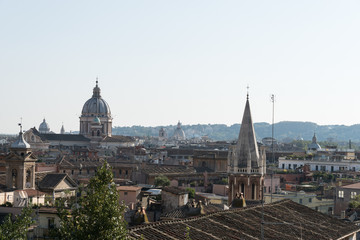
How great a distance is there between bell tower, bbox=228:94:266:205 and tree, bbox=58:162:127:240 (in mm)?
28497

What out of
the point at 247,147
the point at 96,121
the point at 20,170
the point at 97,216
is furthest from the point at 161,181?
the point at 96,121

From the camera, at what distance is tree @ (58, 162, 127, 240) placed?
1396 centimetres

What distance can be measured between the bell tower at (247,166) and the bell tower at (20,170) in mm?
12959

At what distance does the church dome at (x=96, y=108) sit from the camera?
159250 millimetres

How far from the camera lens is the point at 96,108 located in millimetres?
159250

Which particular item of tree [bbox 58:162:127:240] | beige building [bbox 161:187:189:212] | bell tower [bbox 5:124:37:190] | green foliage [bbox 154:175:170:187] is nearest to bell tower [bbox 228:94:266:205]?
beige building [bbox 161:187:189:212]

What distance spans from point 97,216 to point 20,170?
110 ft

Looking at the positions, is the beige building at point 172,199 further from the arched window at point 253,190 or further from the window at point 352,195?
the window at point 352,195

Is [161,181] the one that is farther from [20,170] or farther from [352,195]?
[20,170]

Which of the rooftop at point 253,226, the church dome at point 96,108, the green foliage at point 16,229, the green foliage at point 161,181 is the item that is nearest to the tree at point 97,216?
the green foliage at point 16,229

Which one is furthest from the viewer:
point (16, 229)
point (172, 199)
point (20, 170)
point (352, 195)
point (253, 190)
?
point (352, 195)

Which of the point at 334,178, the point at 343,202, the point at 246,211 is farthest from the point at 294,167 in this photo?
the point at 246,211

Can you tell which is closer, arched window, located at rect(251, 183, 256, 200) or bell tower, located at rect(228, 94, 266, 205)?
arched window, located at rect(251, 183, 256, 200)

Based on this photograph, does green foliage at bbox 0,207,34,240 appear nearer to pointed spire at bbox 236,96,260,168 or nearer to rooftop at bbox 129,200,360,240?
rooftop at bbox 129,200,360,240
